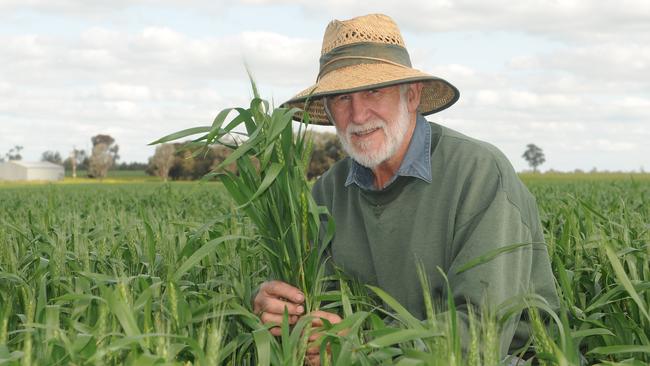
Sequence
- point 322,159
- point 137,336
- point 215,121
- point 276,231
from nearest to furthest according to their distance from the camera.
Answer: point 137,336 → point 215,121 → point 276,231 → point 322,159

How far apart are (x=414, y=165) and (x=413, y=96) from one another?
0.44 m

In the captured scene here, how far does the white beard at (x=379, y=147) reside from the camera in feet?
10.3

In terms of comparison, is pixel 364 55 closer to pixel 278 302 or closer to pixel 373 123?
pixel 373 123

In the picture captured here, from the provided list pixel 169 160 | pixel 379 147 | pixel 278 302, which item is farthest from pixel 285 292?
pixel 169 160

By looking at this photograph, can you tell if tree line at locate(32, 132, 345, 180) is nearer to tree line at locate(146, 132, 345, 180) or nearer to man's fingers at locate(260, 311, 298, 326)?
tree line at locate(146, 132, 345, 180)

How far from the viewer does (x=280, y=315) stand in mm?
2568

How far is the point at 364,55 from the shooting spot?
10.5 feet

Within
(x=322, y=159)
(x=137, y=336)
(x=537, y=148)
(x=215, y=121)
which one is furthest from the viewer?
(x=537, y=148)

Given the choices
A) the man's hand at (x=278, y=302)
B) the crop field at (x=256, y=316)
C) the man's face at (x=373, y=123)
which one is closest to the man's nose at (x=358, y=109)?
the man's face at (x=373, y=123)

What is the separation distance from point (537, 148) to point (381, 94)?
113 metres

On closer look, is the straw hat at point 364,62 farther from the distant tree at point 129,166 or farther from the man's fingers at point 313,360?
the distant tree at point 129,166

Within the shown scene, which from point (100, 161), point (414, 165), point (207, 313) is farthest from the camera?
point (100, 161)

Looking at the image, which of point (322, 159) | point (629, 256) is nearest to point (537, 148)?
point (322, 159)

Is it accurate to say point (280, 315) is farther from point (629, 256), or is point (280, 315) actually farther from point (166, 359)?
point (629, 256)
